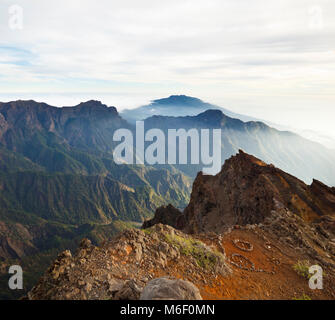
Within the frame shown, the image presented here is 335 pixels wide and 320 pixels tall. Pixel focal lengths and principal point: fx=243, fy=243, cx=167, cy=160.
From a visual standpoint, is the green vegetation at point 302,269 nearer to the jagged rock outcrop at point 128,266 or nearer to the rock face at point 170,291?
the jagged rock outcrop at point 128,266

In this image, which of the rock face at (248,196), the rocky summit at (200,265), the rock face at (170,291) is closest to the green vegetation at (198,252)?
the rocky summit at (200,265)

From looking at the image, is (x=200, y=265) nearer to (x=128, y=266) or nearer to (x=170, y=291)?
(x=128, y=266)

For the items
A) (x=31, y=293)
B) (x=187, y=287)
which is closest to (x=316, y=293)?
(x=187, y=287)

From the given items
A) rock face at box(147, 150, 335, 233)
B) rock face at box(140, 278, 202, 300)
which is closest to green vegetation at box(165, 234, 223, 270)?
rock face at box(140, 278, 202, 300)

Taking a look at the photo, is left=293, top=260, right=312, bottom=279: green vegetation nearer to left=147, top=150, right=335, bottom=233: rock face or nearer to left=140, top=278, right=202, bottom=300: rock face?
left=140, top=278, right=202, bottom=300: rock face

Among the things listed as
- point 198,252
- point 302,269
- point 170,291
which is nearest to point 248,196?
point 302,269
